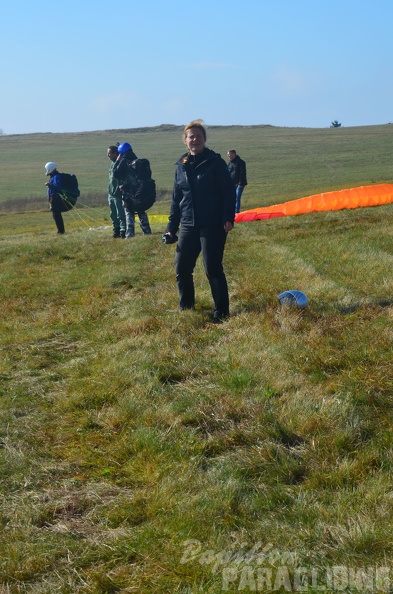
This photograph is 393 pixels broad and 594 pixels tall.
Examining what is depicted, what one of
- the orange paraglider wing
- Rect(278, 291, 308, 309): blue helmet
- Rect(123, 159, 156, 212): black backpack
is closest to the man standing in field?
Rect(123, 159, 156, 212): black backpack

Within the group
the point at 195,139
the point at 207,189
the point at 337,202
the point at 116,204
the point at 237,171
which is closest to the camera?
the point at 195,139

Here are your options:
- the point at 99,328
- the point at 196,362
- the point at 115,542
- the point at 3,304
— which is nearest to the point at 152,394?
the point at 196,362

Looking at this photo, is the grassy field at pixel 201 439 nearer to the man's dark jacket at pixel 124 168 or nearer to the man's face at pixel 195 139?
the man's face at pixel 195 139

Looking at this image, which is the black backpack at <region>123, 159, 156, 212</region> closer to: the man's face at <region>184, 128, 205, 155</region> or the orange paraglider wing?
the orange paraglider wing

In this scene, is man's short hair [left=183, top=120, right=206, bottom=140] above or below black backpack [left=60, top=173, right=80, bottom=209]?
above

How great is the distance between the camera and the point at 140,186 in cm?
1598

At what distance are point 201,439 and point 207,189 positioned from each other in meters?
3.92

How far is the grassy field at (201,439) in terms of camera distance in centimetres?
317

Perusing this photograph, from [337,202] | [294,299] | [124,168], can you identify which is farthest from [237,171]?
[294,299]

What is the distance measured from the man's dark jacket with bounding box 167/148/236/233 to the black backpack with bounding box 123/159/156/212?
8.04 meters

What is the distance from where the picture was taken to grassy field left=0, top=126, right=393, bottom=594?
3.17m

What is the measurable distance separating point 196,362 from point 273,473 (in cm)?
212

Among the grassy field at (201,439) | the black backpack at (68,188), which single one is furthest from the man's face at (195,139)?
the black backpack at (68,188)

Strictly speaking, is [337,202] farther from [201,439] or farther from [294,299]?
[201,439]
